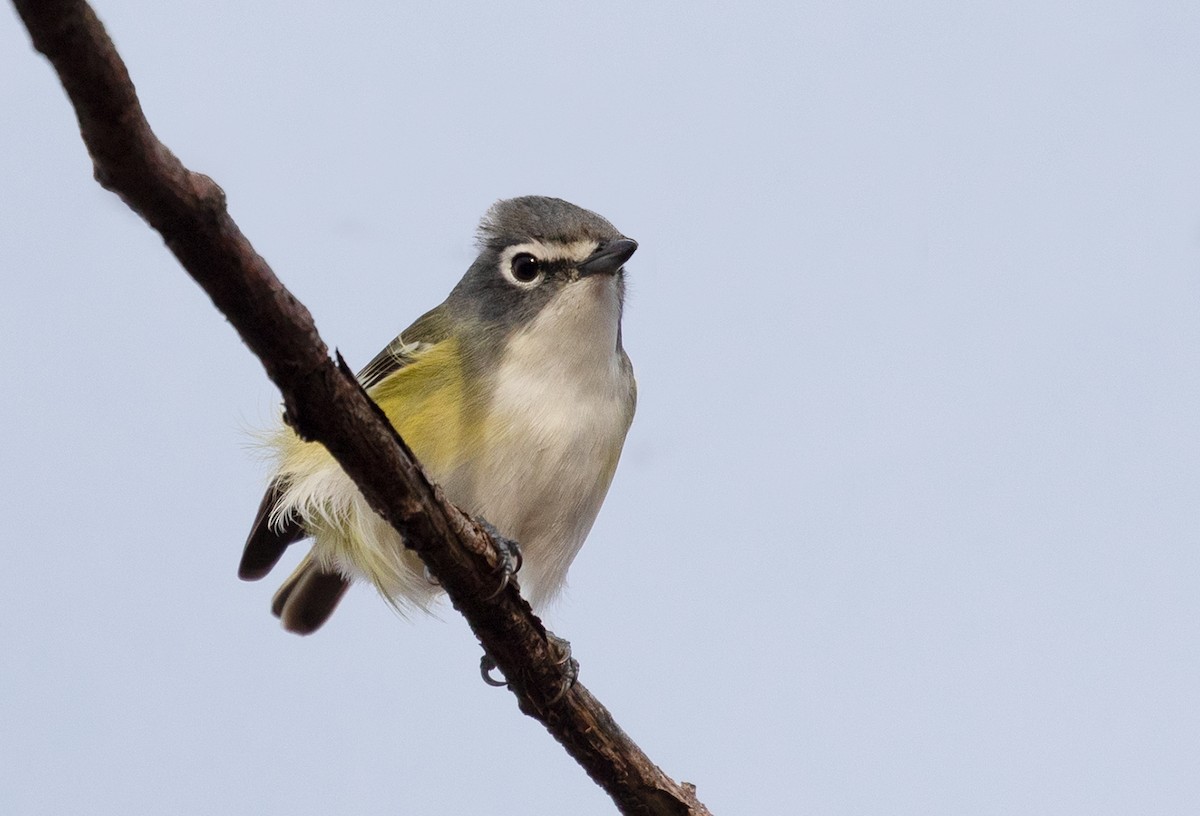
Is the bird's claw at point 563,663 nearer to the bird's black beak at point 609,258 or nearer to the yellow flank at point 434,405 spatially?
the yellow flank at point 434,405

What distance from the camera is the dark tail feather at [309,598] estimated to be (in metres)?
6.30

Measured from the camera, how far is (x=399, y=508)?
3516mm

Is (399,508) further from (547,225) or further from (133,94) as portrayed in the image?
(547,225)

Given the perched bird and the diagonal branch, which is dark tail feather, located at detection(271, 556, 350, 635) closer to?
the perched bird

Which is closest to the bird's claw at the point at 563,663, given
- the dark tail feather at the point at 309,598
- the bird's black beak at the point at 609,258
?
the bird's black beak at the point at 609,258

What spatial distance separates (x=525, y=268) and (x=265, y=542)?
5.66ft

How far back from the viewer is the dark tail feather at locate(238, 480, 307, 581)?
566cm

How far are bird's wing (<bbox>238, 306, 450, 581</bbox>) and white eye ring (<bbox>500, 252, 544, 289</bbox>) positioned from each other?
0.37 meters

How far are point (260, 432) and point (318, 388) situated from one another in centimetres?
260

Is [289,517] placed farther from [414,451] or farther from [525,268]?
[525,268]

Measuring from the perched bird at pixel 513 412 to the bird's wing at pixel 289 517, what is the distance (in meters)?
0.01

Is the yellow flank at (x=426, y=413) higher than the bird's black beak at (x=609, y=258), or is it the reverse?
the bird's black beak at (x=609, y=258)

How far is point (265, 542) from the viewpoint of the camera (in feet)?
18.9

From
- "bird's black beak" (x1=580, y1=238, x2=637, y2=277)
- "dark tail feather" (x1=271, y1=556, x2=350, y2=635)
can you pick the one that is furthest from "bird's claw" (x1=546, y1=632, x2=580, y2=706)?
"dark tail feather" (x1=271, y1=556, x2=350, y2=635)
